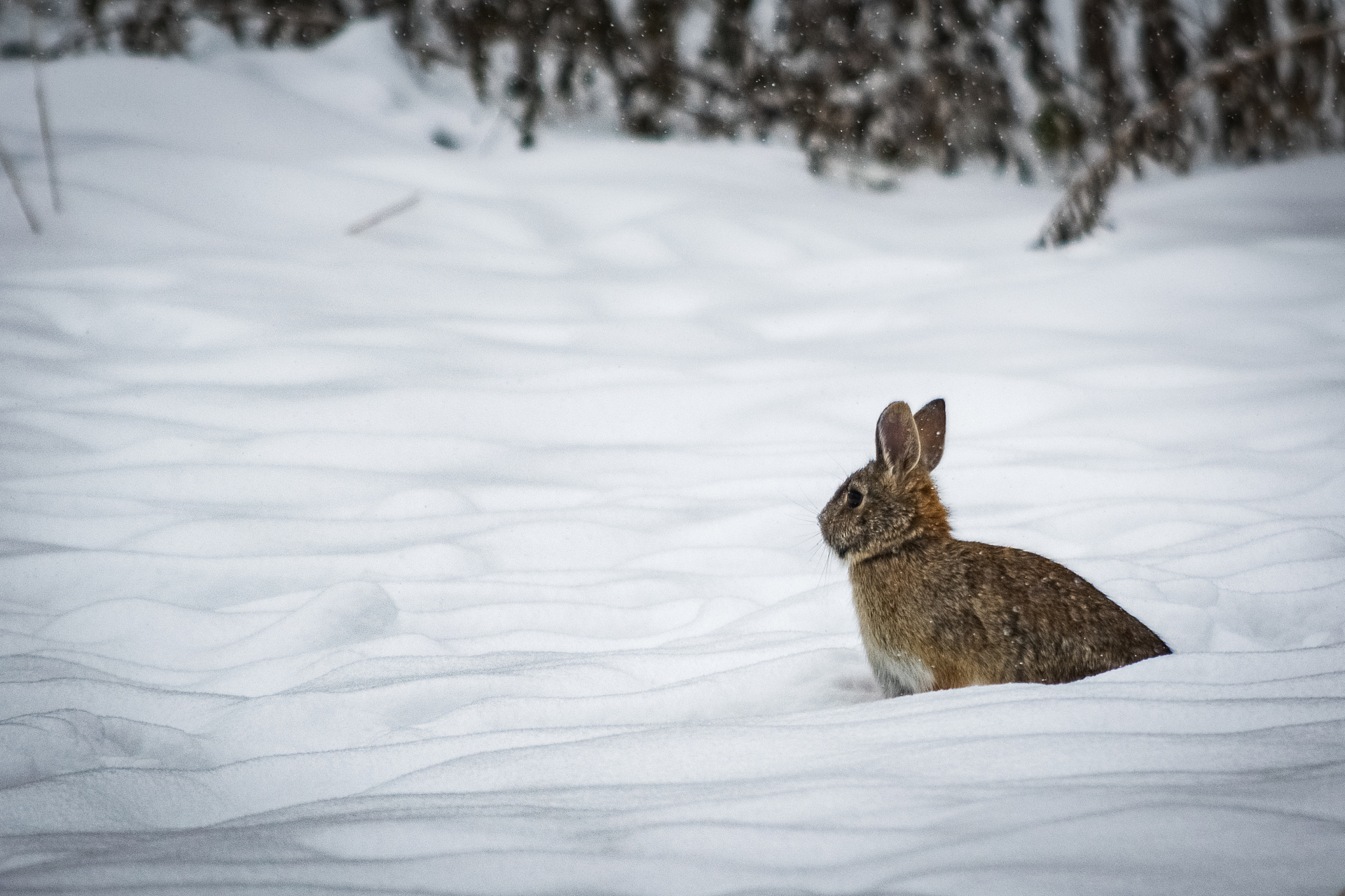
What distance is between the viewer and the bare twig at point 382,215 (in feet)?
20.0

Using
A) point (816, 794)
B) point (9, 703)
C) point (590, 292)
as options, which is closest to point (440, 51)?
point (590, 292)

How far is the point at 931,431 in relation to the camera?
8.75 ft

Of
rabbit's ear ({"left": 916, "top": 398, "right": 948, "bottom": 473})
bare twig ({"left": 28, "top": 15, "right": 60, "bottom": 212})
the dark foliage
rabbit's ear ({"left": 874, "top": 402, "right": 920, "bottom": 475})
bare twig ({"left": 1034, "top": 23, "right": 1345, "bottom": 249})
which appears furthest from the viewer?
the dark foliage

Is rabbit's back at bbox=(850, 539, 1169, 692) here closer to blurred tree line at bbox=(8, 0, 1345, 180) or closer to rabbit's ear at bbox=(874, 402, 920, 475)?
rabbit's ear at bbox=(874, 402, 920, 475)

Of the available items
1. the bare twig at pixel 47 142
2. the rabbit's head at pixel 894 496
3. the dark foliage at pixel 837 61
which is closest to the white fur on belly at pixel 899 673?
the rabbit's head at pixel 894 496

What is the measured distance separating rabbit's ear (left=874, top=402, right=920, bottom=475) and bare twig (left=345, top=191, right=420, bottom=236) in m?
4.49

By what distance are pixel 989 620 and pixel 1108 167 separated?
15.7 feet

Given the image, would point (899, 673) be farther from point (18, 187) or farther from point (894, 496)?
point (18, 187)

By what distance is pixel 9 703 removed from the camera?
2.25 metres

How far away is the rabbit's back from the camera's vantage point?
2160 mm

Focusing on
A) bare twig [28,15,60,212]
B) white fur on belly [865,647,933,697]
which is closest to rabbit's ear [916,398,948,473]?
white fur on belly [865,647,933,697]

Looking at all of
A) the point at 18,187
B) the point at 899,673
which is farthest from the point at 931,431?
the point at 18,187

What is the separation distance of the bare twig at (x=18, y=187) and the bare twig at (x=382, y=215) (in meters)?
1.66

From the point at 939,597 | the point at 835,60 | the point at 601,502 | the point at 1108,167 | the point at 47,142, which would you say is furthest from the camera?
the point at 835,60
